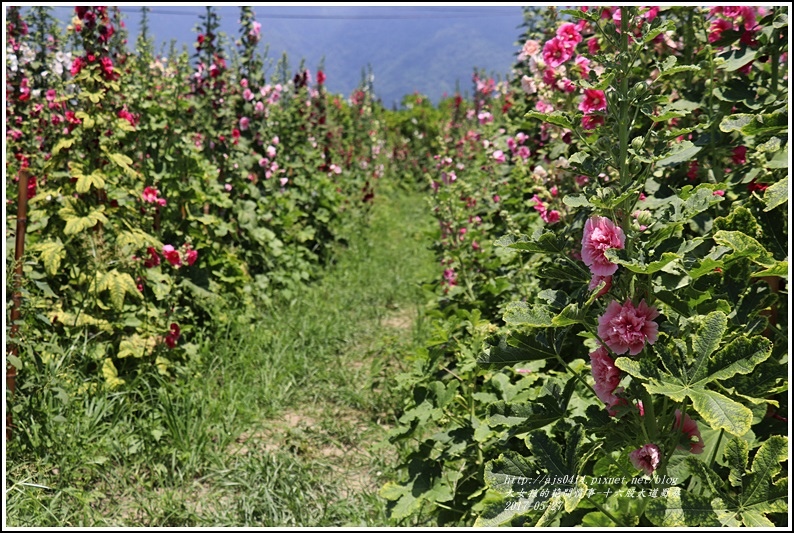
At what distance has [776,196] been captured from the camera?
124 centimetres

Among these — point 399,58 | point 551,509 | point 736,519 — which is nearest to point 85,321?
point 551,509

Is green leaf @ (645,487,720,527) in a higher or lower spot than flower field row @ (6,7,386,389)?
→ lower

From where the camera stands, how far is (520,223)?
3.29 meters

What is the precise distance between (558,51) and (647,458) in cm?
131

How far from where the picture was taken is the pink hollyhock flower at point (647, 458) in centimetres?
113

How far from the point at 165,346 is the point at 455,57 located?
146m

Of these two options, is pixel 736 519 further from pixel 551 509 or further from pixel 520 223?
pixel 520 223

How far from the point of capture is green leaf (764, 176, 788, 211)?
3.98ft

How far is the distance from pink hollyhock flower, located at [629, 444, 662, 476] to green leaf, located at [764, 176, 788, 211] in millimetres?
496

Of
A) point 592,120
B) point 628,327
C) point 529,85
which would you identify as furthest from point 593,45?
point 628,327

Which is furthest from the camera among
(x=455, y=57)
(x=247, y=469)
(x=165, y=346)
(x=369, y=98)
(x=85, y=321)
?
(x=455, y=57)

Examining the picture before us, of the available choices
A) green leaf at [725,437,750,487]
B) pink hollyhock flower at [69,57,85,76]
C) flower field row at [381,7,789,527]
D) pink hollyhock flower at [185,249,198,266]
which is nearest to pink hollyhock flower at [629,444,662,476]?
flower field row at [381,7,789,527]

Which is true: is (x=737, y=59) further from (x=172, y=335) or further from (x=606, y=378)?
(x=172, y=335)

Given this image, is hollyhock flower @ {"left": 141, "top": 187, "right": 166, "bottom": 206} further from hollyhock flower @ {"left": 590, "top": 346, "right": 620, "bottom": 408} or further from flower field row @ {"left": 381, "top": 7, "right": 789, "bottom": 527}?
hollyhock flower @ {"left": 590, "top": 346, "right": 620, "bottom": 408}
